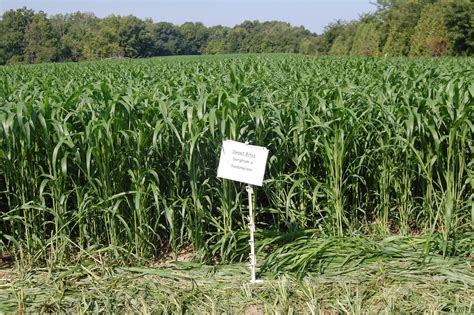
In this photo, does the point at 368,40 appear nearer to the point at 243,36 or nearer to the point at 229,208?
the point at 229,208

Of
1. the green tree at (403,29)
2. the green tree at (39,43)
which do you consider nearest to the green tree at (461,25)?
the green tree at (403,29)

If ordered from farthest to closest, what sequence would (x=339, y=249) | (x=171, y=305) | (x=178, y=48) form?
(x=178, y=48) < (x=339, y=249) < (x=171, y=305)

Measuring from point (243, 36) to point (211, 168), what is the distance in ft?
378

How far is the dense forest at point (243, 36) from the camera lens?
112ft

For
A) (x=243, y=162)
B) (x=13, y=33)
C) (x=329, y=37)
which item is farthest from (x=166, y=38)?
(x=243, y=162)

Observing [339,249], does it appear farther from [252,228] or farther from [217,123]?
[217,123]

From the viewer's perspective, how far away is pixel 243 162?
118 inches

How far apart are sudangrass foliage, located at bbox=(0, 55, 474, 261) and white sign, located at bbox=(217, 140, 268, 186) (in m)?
0.27

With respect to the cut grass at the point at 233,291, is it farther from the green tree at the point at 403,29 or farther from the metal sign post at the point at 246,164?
the green tree at the point at 403,29

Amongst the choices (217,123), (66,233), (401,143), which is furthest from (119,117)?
(401,143)

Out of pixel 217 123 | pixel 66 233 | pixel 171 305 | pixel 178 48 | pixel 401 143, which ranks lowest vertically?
pixel 171 305

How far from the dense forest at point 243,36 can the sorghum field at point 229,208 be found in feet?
38.9

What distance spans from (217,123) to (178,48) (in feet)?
385

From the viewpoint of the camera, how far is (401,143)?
145 inches
